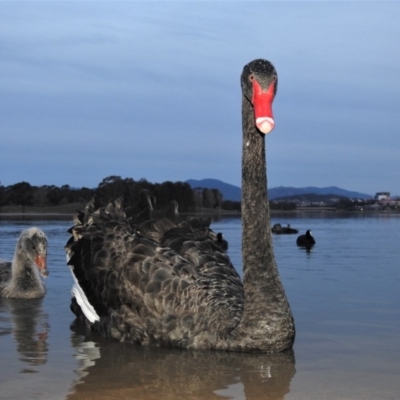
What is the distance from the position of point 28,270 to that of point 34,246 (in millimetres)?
305

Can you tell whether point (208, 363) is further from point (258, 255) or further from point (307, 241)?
point (307, 241)

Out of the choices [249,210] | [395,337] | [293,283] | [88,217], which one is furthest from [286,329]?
[293,283]

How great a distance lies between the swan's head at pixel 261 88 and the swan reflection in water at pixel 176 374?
63.8 inches

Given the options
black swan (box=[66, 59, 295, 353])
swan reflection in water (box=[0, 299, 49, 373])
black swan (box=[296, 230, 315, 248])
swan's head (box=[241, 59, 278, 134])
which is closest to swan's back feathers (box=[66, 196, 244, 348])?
black swan (box=[66, 59, 295, 353])

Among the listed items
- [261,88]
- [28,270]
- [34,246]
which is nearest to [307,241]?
[34,246]

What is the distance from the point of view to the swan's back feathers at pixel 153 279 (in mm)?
6223

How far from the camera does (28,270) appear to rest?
9703 millimetres

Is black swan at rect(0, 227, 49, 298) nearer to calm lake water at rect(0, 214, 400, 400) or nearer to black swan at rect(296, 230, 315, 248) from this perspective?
calm lake water at rect(0, 214, 400, 400)

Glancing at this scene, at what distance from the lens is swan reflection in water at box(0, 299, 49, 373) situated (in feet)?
20.0

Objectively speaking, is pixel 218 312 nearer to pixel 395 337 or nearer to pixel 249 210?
pixel 249 210

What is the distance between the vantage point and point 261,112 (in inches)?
217

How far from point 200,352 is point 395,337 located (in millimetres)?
1834

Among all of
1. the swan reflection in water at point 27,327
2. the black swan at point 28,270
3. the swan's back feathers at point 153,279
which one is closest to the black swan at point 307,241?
the black swan at point 28,270

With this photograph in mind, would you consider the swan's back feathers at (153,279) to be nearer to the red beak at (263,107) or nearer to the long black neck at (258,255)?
the long black neck at (258,255)
